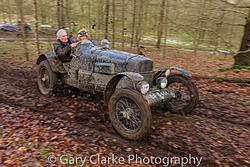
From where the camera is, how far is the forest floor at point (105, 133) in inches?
124

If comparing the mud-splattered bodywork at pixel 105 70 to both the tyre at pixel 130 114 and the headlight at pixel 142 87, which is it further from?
the tyre at pixel 130 114

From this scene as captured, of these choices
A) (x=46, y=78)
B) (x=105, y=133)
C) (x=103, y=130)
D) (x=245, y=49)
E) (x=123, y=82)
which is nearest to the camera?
(x=105, y=133)

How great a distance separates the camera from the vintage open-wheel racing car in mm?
3658

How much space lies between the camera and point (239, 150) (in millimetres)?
3289

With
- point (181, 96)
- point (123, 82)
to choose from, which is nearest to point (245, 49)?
point (181, 96)

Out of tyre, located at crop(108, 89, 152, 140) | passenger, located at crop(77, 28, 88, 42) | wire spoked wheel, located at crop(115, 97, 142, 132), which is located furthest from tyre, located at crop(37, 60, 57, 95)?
wire spoked wheel, located at crop(115, 97, 142, 132)

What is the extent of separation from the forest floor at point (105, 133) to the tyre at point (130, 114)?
226 mm

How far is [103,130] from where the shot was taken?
13.3 feet

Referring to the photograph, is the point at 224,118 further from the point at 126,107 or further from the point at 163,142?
the point at 126,107

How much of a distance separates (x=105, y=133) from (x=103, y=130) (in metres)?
0.13

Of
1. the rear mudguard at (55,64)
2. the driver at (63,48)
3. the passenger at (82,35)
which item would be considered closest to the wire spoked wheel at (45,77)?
the rear mudguard at (55,64)

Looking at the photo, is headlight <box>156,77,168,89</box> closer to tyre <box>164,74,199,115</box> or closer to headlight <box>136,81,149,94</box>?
tyre <box>164,74,199,115</box>

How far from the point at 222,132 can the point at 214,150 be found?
715 mm

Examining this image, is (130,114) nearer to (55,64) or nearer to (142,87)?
(142,87)
